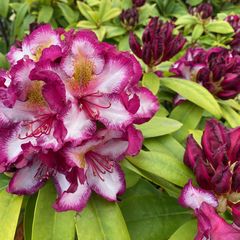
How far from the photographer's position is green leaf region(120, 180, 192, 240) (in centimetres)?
85

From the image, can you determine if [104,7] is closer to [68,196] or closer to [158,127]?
[158,127]

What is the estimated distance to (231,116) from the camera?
1.12m

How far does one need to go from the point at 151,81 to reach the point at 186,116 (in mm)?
123

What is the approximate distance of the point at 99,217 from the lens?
0.79m

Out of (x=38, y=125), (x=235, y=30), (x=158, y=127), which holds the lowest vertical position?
(x=235, y=30)

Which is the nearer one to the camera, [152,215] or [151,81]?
[152,215]

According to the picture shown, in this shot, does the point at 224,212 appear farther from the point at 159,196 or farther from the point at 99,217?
the point at 99,217

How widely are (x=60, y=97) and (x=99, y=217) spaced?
227mm

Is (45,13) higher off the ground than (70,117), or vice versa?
(70,117)

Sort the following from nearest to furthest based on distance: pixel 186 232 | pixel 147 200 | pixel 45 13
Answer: pixel 186 232 < pixel 147 200 < pixel 45 13

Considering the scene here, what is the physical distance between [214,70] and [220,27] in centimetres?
63

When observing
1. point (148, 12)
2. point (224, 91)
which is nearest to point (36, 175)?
point (224, 91)

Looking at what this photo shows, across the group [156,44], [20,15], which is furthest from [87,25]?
[156,44]

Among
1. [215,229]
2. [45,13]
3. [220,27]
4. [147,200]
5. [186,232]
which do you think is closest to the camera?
[215,229]
